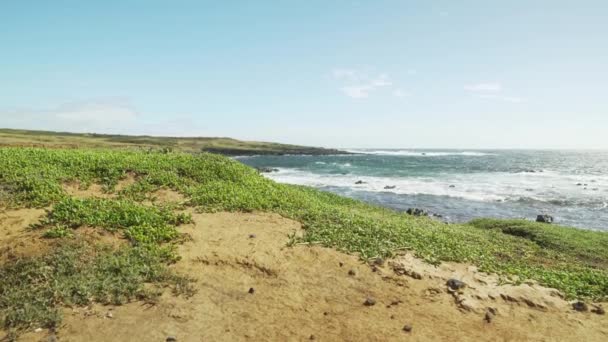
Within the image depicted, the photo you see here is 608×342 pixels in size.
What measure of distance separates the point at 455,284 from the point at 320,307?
3448mm

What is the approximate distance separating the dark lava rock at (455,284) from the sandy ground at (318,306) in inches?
6.0

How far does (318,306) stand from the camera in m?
8.41

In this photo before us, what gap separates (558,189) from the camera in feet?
162

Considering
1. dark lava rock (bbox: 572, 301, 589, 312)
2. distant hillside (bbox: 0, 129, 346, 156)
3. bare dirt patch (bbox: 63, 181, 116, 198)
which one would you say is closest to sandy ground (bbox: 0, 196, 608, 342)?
dark lava rock (bbox: 572, 301, 589, 312)

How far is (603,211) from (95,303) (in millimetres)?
39861

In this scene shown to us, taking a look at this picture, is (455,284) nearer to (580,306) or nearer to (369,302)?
(369,302)

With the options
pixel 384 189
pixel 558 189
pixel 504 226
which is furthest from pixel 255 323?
pixel 558 189

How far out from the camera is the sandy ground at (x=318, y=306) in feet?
24.2

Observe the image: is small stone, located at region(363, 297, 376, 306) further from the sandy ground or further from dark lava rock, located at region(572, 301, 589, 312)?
dark lava rock, located at region(572, 301, 589, 312)

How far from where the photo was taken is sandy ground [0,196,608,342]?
24.2 ft

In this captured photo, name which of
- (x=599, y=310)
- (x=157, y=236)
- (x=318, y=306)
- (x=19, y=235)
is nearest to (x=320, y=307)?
(x=318, y=306)

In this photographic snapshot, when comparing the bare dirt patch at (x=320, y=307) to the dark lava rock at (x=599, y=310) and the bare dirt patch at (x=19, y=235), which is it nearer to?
the dark lava rock at (x=599, y=310)

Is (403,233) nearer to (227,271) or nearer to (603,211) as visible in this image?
(227,271)

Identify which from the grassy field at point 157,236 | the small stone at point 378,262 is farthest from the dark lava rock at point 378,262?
the grassy field at point 157,236
